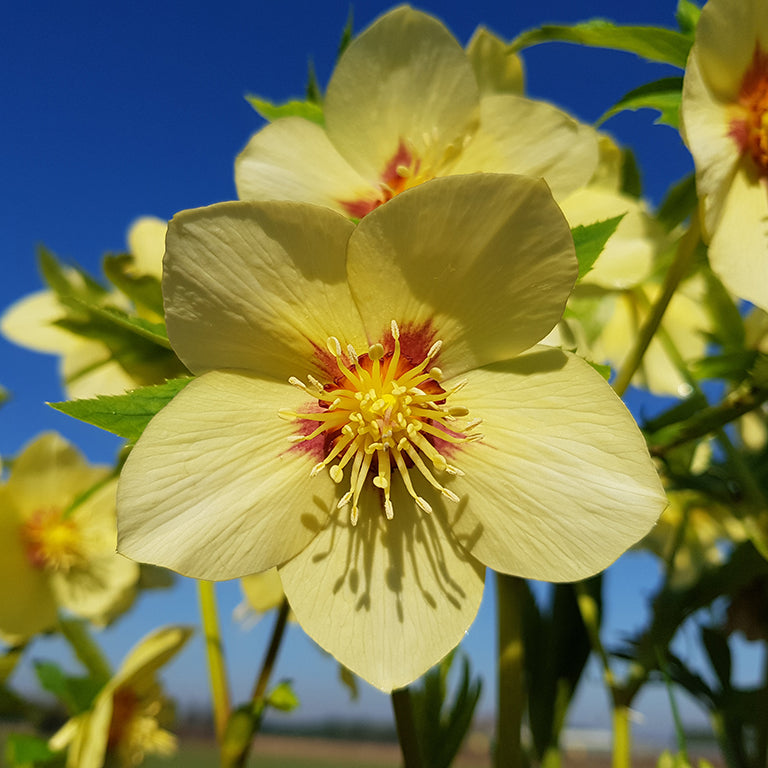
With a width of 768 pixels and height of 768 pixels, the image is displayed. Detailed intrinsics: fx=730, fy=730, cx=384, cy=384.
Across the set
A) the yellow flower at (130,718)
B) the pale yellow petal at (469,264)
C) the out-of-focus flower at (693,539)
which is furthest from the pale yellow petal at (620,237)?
the yellow flower at (130,718)

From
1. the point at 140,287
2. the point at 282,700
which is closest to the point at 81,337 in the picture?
the point at 140,287

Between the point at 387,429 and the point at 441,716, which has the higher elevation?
the point at 387,429

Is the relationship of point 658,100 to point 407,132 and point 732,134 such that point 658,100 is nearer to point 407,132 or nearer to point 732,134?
point 732,134

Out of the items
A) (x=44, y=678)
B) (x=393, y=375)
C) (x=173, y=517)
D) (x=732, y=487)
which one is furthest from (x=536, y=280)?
(x=44, y=678)

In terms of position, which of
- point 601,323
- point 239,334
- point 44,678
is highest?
point 601,323

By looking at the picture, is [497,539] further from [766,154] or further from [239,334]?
[766,154]

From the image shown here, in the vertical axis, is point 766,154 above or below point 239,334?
above
